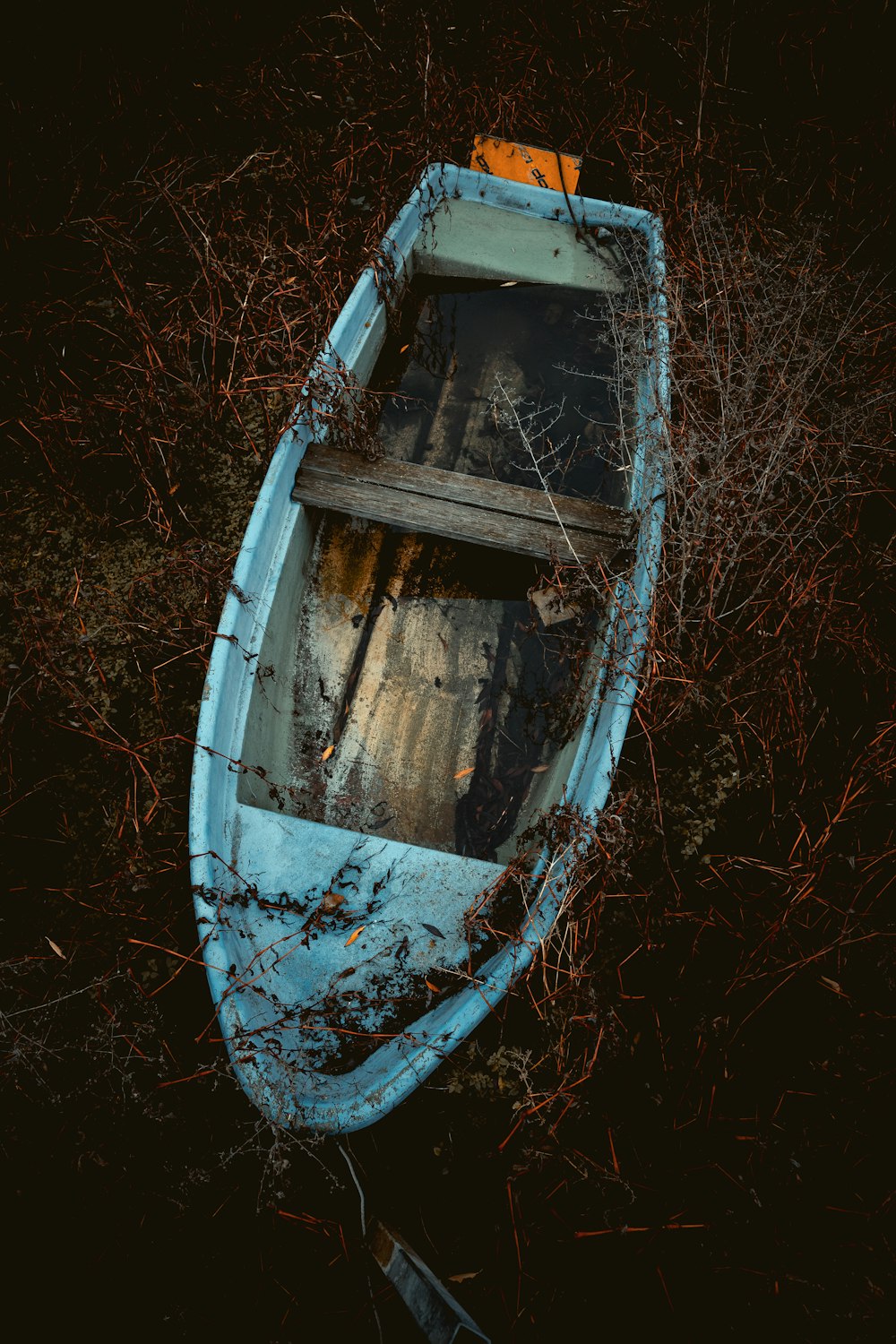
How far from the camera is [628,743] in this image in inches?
92.5

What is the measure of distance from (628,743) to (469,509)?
107 cm

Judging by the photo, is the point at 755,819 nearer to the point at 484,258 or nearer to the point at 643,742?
the point at 643,742

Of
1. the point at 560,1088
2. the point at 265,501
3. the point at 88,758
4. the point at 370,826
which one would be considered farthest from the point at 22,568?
the point at 560,1088

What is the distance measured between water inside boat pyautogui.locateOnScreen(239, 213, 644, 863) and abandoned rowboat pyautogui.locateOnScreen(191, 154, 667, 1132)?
0.04 ft

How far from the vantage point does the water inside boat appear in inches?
86.8

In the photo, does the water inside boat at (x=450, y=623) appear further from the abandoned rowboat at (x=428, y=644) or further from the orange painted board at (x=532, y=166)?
the orange painted board at (x=532, y=166)

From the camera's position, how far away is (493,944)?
1867 millimetres

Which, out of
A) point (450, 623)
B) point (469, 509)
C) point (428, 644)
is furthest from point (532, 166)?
point (428, 644)

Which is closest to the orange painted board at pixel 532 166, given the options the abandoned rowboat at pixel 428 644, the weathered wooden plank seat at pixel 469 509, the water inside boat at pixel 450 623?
the abandoned rowboat at pixel 428 644

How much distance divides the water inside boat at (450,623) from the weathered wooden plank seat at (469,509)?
0.18 m

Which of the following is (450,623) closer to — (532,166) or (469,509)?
(469,509)

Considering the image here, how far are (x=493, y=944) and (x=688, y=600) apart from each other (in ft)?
5.06

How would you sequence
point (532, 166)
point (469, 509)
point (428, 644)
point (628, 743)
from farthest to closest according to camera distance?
1. point (532, 166)
2. point (428, 644)
3. point (628, 743)
4. point (469, 509)

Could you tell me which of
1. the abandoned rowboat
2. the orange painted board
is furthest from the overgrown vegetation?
the orange painted board
